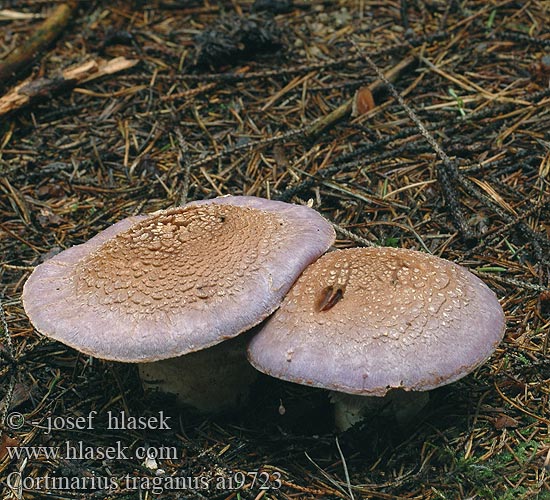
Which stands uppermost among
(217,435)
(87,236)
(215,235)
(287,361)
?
(215,235)

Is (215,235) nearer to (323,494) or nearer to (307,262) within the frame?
(307,262)

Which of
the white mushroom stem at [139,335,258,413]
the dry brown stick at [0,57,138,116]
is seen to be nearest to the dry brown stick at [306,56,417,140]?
the dry brown stick at [0,57,138,116]

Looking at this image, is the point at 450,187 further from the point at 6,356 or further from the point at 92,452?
the point at 6,356

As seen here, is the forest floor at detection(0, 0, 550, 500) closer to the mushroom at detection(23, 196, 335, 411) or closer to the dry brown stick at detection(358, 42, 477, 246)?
the dry brown stick at detection(358, 42, 477, 246)

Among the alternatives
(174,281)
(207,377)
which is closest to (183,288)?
(174,281)

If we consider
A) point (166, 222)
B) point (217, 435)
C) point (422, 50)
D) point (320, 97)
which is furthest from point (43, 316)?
point (422, 50)

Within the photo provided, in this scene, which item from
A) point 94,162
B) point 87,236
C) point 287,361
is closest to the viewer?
point 287,361

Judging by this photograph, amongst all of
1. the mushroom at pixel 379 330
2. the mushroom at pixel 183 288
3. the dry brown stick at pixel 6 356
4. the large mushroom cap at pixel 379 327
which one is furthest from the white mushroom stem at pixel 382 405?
the dry brown stick at pixel 6 356
